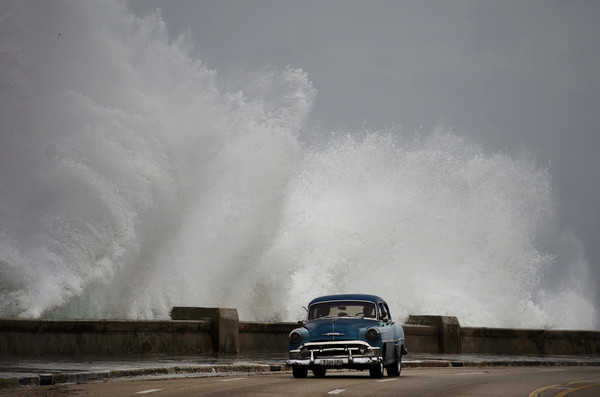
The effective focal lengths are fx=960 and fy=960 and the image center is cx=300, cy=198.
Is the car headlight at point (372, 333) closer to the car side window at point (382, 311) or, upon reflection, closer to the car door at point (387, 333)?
the car door at point (387, 333)

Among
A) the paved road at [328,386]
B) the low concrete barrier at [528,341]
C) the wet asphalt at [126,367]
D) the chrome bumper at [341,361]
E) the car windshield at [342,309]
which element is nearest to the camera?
the paved road at [328,386]

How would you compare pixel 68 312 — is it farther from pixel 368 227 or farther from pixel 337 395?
pixel 368 227

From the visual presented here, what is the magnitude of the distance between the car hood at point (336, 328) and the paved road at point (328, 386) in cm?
80

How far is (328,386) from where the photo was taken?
1577 cm

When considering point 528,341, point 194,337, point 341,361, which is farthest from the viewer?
point 528,341

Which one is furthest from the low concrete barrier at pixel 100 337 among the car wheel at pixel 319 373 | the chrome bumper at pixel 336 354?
the chrome bumper at pixel 336 354

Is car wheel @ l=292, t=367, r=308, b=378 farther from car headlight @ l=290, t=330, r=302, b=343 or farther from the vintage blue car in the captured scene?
car headlight @ l=290, t=330, r=302, b=343

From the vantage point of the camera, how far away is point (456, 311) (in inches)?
1865

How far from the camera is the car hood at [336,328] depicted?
59.3 feet

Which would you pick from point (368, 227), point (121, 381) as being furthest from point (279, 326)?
point (368, 227)

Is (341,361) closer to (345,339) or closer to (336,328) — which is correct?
(345,339)

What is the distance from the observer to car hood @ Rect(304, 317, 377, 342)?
59.3ft

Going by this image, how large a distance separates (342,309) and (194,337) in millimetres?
5789

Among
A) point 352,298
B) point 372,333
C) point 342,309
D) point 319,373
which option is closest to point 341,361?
point 372,333
